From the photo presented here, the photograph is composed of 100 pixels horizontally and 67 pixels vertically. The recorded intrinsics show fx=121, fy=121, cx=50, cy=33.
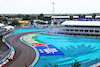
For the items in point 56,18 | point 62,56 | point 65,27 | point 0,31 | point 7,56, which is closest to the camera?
point 7,56

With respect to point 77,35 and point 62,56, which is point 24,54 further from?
point 77,35

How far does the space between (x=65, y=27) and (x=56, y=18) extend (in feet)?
245

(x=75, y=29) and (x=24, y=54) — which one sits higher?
(x=75, y=29)

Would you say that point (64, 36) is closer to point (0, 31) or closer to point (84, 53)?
point (84, 53)

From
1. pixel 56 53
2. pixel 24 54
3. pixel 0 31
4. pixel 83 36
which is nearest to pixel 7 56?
pixel 24 54

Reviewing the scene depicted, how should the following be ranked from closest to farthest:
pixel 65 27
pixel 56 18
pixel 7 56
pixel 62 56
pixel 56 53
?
pixel 7 56 → pixel 62 56 → pixel 56 53 → pixel 65 27 → pixel 56 18

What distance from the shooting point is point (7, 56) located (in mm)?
34344

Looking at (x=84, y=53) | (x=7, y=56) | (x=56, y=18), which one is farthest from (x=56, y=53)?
(x=56, y=18)

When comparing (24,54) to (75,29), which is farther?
(75,29)

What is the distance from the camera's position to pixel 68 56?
1491 inches

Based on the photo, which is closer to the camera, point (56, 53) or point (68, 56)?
point (68, 56)

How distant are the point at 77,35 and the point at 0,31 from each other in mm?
41710

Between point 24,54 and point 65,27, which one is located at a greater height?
point 65,27

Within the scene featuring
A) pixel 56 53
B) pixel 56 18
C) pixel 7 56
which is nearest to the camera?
pixel 7 56
